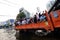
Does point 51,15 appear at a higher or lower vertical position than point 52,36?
higher

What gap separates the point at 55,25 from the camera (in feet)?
29.7

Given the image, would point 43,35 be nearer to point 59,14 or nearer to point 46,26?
point 46,26

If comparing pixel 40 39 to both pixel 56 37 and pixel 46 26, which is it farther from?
pixel 46 26

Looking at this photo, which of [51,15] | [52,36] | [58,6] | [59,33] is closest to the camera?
[51,15]

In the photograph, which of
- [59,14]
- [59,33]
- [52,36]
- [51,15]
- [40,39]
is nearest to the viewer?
[59,14]

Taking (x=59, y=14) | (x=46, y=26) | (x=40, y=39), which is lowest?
(x=40, y=39)

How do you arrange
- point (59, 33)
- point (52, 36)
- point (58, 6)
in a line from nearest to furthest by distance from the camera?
point (58, 6) → point (59, 33) → point (52, 36)

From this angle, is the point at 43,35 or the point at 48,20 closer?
the point at 48,20

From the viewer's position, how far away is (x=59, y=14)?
8680 millimetres

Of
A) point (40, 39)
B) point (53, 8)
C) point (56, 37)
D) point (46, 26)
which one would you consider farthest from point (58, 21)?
point (40, 39)

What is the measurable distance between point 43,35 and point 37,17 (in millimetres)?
1569

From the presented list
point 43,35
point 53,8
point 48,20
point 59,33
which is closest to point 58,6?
point 53,8

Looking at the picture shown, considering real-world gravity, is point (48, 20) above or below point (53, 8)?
below

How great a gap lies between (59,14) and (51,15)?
68 cm
